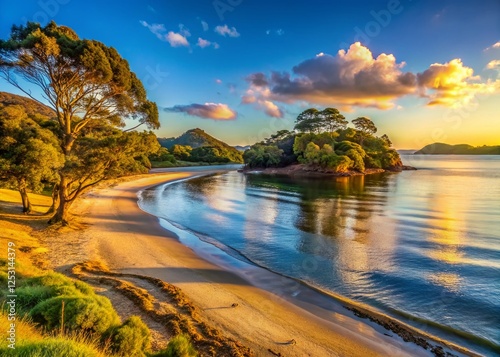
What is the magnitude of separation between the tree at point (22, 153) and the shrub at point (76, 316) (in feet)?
44.3

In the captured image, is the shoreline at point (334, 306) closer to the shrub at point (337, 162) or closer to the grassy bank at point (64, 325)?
the grassy bank at point (64, 325)

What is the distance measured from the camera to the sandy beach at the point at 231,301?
8.30 meters

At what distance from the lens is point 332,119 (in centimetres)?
11288

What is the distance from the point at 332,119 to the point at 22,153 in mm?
109397

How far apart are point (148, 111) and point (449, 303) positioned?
22.4 metres

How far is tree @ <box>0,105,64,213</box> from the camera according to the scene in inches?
662

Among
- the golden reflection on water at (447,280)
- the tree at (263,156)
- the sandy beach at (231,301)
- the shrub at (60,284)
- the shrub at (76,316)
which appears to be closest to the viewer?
the shrub at (76,316)

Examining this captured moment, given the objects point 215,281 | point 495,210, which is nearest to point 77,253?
point 215,281

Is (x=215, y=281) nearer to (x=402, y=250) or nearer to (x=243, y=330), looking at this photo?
(x=243, y=330)

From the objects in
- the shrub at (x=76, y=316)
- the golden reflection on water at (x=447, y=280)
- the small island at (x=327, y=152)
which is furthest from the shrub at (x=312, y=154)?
the shrub at (x=76, y=316)

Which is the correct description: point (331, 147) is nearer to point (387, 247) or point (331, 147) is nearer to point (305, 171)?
point (305, 171)

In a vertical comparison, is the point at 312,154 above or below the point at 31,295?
above

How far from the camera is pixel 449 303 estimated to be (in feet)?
37.7

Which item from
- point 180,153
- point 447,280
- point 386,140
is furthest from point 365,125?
point 447,280
